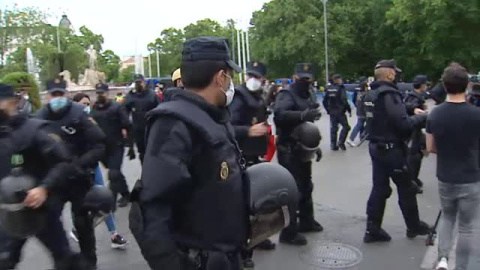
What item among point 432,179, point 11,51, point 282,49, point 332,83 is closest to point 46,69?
point 11,51

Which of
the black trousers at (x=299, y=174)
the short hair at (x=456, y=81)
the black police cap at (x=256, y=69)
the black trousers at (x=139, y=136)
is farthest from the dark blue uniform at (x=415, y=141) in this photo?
the black trousers at (x=139, y=136)

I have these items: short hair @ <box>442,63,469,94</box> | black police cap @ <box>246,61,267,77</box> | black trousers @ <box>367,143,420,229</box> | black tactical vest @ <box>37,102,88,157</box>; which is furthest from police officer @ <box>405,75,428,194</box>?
black tactical vest @ <box>37,102,88,157</box>

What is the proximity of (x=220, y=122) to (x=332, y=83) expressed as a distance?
1172 cm

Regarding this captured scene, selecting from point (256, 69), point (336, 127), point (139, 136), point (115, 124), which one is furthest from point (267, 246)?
point (336, 127)

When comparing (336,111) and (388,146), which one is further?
(336,111)

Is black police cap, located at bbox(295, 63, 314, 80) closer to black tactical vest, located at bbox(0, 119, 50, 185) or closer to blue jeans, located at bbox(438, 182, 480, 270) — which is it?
blue jeans, located at bbox(438, 182, 480, 270)

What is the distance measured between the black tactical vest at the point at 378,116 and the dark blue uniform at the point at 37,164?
3143mm

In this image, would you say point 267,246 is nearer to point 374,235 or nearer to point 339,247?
point 339,247

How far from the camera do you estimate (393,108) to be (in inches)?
215

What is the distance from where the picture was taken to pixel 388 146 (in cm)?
562

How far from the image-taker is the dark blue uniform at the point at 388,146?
5.48m

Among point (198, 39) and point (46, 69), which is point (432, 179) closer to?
point (198, 39)

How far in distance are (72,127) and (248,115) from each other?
175cm

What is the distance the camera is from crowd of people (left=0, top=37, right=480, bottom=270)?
2.27 m
